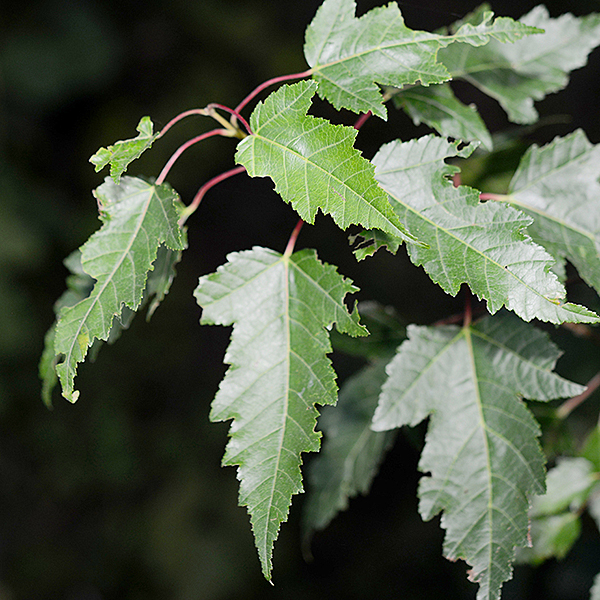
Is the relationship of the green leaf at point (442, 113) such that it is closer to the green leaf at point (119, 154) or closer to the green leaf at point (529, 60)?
the green leaf at point (529, 60)

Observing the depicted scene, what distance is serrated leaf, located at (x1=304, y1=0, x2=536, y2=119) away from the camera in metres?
0.58

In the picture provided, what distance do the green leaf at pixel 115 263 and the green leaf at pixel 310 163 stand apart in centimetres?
11

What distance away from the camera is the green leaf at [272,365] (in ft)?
1.84

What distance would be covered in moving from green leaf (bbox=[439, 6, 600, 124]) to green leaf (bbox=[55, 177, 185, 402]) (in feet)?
1.62

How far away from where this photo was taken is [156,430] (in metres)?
2.87

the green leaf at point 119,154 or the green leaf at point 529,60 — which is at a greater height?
the green leaf at point 119,154

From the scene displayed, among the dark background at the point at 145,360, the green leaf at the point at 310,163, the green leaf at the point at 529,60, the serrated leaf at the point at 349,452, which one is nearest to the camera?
the green leaf at the point at 310,163

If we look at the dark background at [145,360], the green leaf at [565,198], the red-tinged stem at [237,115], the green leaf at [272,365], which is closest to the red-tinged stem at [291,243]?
the green leaf at [272,365]

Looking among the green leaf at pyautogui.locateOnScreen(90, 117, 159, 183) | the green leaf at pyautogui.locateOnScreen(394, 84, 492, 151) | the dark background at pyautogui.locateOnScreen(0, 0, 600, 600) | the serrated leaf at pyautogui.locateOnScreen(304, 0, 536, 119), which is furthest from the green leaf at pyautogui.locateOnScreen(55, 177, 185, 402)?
the dark background at pyautogui.locateOnScreen(0, 0, 600, 600)

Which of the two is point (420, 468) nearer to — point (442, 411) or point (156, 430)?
point (442, 411)

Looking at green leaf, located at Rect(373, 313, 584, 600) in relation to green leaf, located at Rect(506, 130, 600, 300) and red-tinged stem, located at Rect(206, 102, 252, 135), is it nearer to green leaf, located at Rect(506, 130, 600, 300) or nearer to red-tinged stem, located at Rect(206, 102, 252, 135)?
green leaf, located at Rect(506, 130, 600, 300)

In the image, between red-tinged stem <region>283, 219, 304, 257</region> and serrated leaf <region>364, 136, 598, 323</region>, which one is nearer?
serrated leaf <region>364, 136, 598, 323</region>

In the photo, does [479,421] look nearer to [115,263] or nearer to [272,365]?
[272,365]

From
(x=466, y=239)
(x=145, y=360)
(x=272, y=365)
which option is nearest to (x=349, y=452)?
(x=272, y=365)
